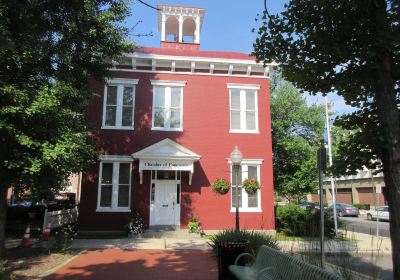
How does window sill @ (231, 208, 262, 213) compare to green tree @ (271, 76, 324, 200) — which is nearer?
window sill @ (231, 208, 262, 213)

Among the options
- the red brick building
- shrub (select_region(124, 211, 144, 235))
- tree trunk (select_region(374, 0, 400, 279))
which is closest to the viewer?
tree trunk (select_region(374, 0, 400, 279))

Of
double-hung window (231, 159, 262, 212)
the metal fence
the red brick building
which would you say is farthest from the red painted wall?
the metal fence

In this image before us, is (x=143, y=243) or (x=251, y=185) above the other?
(x=251, y=185)

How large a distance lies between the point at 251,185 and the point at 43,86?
36.2 ft

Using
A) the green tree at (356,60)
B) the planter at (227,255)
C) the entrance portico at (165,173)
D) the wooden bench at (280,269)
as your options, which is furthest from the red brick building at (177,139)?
the green tree at (356,60)

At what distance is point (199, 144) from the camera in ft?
63.3

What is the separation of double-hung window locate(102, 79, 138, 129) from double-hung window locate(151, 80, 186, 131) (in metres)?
1.15

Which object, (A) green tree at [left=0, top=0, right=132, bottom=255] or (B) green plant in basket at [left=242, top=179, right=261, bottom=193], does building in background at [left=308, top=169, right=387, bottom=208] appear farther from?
(A) green tree at [left=0, top=0, right=132, bottom=255]

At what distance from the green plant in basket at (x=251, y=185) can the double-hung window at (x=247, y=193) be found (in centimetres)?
28

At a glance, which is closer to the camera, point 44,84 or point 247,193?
point 44,84

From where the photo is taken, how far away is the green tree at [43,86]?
10.5 meters

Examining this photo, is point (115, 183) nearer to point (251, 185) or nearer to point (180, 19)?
point (251, 185)

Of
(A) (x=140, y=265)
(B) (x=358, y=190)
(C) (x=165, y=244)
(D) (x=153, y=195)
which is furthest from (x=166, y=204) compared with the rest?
(B) (x=358, y=190)

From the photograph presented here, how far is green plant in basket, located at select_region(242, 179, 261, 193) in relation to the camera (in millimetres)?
18859
